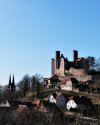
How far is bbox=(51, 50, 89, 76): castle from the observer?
73438mm

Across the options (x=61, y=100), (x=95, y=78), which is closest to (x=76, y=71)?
(x=95, y=78)

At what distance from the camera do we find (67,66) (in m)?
79.7

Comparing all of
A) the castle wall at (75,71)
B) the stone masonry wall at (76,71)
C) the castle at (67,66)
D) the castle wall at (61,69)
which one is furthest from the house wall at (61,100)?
the castle wall at (61,69)

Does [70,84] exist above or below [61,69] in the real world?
below

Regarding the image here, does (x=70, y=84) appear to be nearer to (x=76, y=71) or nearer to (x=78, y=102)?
(x=76, y=71)

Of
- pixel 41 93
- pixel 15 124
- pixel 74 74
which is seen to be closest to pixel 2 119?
pixel 15 124

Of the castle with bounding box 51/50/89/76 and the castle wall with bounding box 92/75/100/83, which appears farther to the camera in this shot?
the castle with bounding box 51/50/89/76

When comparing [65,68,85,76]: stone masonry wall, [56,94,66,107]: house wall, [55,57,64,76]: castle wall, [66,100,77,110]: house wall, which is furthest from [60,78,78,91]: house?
[66,100,77,110]: house wall

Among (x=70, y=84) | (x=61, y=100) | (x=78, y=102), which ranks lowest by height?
(x=78, y=102)

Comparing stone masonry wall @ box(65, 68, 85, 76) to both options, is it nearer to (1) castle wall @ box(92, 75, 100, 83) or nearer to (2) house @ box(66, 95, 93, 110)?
(1) castle wall @ box(92, 75, 100, 83)

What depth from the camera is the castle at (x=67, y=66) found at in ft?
241

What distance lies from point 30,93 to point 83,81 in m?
17.4

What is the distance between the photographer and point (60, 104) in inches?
2094

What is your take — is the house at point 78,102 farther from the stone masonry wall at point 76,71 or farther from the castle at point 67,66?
the stone masonry wall at point 76,71
